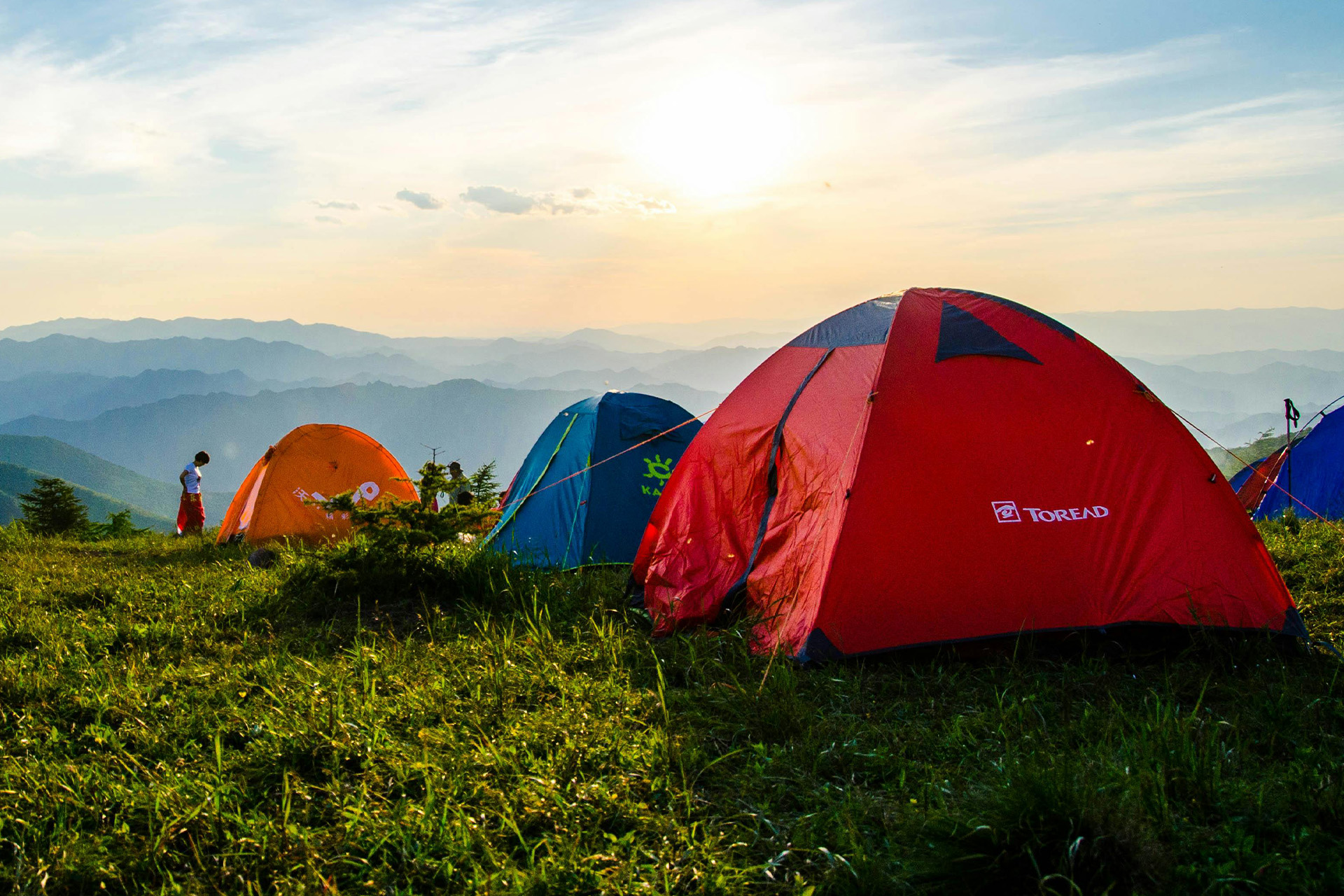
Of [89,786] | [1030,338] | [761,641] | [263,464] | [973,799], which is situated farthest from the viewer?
[263,464]

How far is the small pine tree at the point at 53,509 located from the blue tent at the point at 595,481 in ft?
29.4

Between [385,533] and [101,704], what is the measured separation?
8.02ft

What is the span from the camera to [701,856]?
288 cm

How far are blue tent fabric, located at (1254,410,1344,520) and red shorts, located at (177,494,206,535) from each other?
15.6 m

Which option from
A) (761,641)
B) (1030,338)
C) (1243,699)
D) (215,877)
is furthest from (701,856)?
(1030,338)

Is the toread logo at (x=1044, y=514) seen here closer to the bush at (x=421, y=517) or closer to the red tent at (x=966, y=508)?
the red tent at (x=966, y=508)

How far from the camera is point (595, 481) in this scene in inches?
326

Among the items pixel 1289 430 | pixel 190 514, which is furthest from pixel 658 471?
pixel 190 514

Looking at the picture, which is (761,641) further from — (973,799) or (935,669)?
(973,799)

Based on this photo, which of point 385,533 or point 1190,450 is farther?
point 385,533

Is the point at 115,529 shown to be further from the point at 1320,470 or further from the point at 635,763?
the point at 1320,470

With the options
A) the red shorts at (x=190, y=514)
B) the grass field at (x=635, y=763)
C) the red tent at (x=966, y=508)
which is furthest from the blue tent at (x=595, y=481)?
the red shorts at (x=190, y=514)

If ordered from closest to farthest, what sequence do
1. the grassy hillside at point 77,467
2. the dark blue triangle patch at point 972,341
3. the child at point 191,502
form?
the dark blue triangle patch at point 972,341 < the child at point 191,502 < the grassy hillside at point 77,467

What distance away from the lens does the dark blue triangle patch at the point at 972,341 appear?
5.50 m
